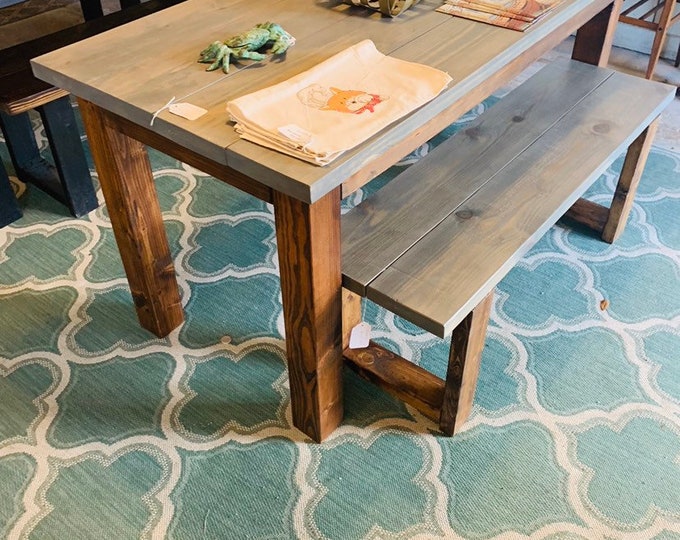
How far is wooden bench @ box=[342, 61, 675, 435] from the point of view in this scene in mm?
1279

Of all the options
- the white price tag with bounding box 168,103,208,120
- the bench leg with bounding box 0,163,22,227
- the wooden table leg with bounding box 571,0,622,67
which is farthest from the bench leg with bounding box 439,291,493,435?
the bench leg with bounding box 0,163,22,227

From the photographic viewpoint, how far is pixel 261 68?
131cm

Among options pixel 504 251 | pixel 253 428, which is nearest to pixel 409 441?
pixel 253 428

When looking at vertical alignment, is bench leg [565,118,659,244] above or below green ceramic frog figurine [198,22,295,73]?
below

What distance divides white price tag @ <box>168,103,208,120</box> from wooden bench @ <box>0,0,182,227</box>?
0.81 metres

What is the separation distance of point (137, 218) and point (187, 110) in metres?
0.40

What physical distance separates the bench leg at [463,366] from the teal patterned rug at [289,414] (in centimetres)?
6

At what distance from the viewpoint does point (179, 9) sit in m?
1.53

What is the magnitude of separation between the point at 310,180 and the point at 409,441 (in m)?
0.72

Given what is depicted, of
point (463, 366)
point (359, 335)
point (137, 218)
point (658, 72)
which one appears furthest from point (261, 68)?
point (658, 72)

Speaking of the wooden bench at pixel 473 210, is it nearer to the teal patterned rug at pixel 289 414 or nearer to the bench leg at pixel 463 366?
the bench leg at pixel 463 366

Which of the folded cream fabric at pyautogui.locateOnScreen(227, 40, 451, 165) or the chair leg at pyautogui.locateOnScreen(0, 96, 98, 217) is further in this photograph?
the chair leg at pyautogui.locateOnScreen(0, 96, 98, 217)

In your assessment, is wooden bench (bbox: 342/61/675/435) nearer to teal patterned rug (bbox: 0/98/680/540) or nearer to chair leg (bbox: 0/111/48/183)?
teal patterned rug (bbox: 0/98/680/540)

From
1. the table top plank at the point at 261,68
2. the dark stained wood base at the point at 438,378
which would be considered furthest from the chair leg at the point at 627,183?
the dark stained wood base at the point at 438,378
